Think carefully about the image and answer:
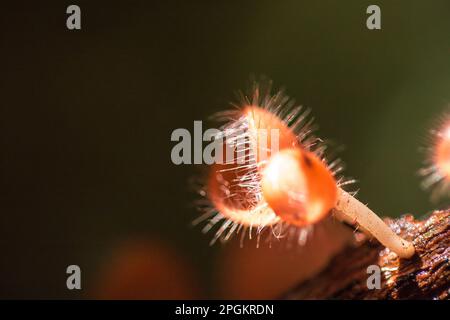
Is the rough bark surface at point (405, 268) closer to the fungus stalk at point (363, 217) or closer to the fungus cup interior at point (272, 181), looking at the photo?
the fungus stalk at point (363, 217)

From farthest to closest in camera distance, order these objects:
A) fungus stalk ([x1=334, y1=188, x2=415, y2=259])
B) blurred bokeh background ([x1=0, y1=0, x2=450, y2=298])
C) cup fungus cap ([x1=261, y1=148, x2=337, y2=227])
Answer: blurred bokeh background ([x1=0, y1=0, x2=450, y2=298]), fungus stalk ([x1=334, y1=188, x2=415, y2=259]), cup fungus cap ([x1=261, y1=148, x2=337, y2=227])

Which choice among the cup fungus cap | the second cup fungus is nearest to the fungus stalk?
the second cup fungus

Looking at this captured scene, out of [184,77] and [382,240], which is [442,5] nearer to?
[184,77]

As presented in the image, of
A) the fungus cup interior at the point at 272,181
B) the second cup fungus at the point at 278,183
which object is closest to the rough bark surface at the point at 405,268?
the second cup fungus at the point at 278,183

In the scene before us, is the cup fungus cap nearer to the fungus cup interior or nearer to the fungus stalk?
the fungus cup interior

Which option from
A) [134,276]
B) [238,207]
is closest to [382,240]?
[238,207]

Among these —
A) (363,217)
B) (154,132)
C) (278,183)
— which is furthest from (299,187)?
(154,132)
